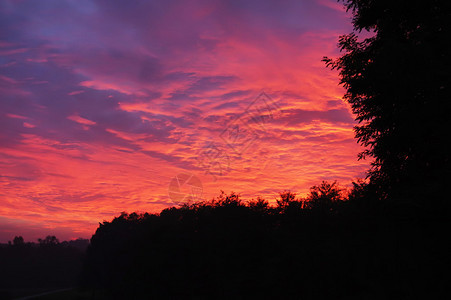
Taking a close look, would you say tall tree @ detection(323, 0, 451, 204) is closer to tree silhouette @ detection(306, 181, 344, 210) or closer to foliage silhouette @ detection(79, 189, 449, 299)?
foliage silhouette @ detection(79, 189, 449, 299)

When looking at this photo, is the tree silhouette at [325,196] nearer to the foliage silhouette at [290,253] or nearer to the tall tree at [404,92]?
the foliage silhouette at [290,253]

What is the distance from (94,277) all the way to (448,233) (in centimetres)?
9318

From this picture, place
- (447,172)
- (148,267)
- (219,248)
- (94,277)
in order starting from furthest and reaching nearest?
(94,277)
(148,267)
(219,248)
(447,172)

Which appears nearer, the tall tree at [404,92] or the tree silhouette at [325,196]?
the tall tree at [404,92]

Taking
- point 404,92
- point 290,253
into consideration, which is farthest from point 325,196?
point 404,92

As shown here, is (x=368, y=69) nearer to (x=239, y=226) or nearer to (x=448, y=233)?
(x=448, y=233)

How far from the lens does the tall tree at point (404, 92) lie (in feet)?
31.6

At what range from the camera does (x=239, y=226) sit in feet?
113

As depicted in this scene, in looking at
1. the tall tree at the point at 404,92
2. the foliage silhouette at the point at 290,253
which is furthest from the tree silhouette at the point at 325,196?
the tall tree at the point at 404,92

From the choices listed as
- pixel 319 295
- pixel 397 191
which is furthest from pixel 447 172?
pixel 319 295

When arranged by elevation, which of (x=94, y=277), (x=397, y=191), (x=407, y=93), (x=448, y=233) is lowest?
(x=94, y=277)

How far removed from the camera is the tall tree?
9625mm

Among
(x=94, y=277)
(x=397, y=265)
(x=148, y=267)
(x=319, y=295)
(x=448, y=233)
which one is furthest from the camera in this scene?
(x=94, y=277)

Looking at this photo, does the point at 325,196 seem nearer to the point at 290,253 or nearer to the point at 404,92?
the point at 290,253
